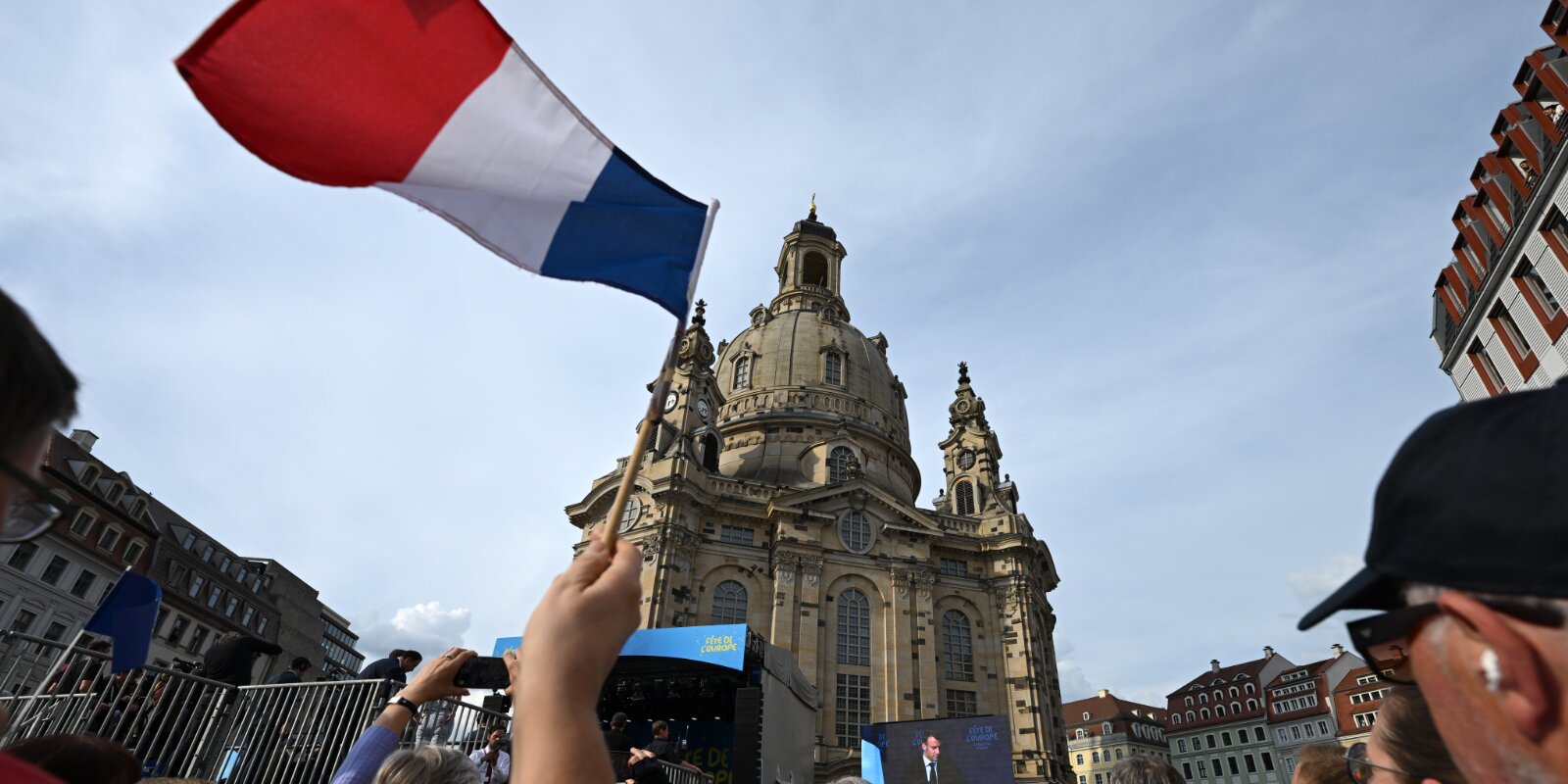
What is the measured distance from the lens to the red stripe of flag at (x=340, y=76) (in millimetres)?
3004

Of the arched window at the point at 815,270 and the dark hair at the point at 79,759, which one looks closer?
Result: the dark hair at the point at 79,759

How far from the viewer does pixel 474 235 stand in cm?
339

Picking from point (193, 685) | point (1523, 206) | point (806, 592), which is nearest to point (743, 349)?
point (806, 592)

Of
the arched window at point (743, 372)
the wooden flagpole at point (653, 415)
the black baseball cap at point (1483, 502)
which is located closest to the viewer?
the black baseball cap at point (1483, 502)

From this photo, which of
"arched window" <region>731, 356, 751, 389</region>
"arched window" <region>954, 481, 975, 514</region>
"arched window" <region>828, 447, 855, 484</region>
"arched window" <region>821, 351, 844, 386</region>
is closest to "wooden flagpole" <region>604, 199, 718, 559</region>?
"arched window" <region>828, 447, 855, 484</region>

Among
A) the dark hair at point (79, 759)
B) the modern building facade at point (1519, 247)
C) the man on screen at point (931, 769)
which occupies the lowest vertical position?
the dark hair at point (79, 759)

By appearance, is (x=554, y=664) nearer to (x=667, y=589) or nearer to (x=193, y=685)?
(x=193, y=685)

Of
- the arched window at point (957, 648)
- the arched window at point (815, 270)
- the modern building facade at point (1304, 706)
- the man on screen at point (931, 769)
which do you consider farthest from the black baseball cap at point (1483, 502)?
the modern building facade at point (1304, 706)

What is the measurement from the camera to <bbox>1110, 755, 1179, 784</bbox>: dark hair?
4363 mm

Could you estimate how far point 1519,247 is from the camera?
73.8ft

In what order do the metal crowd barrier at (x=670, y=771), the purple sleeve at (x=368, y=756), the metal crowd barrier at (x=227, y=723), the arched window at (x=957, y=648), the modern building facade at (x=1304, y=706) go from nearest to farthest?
the purple sleeve at (x=368, y=756) < the metal crowd barrier at (x=227, y=723) < the metal crowd barrier at (x=670, y=771) < the arched window at (x=957, y=648) < the modern building facade at (x=1304, y=706)

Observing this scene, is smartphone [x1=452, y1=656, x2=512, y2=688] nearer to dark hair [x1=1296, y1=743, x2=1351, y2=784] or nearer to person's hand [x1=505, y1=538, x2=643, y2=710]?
person's hand [x1=505, y1=538, x2=643, y2=710]

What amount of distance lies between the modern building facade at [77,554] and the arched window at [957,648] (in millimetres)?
37196

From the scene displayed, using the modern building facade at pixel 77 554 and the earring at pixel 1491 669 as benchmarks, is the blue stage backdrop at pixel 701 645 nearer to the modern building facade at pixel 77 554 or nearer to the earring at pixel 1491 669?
the earring at pixel 1491 669
